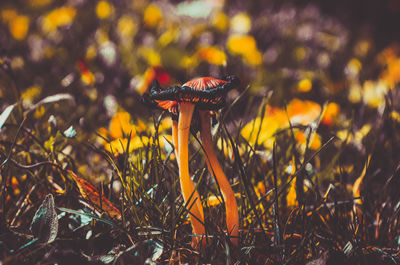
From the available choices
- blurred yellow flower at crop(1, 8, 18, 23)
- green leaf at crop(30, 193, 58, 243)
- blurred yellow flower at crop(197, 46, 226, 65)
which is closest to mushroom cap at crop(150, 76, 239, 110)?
green leaf at crop(30, 193, 58, 243)

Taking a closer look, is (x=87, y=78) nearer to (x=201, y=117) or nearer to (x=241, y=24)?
(x=201, y=117)

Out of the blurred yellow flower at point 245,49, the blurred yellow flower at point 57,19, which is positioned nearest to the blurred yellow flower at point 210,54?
the blurred yellow flower at point 245,49

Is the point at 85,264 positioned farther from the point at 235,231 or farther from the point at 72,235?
the point at 235,231

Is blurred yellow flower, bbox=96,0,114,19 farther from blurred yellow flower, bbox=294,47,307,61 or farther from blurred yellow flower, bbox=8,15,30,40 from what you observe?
blurred yellow flower, bbox=294,47,307,61

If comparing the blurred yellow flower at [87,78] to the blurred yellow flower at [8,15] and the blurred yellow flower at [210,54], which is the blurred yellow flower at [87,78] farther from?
the blurred yellow flower at [8,15]

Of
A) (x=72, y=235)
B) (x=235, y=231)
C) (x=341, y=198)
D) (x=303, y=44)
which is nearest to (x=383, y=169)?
(x=341, y=198)

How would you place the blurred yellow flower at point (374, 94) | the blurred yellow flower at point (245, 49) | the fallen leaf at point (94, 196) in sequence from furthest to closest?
the blurred yellow flower at point (245, 49)
the blurred yellow flower at point (374, 94)
the fallen leaf at point (94, 196)
